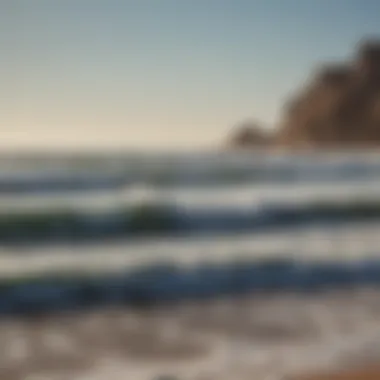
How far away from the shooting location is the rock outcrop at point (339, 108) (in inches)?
53.7

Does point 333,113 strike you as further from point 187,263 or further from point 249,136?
point 187,263

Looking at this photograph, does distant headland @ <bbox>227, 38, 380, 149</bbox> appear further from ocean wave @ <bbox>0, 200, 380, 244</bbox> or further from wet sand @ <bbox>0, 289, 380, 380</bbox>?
wet sand @ <bbox>0, 289, 380, 380</bbox>

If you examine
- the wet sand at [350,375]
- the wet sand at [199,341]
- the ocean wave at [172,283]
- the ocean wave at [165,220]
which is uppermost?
the ocean wave at [165,220]

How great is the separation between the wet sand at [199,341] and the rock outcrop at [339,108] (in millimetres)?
301

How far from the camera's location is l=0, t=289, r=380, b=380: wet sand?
1217 millimetres

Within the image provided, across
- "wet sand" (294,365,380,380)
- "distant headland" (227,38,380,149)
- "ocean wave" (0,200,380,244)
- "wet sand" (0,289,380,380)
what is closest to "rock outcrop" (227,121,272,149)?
"distant headland" (227,38,380,149)

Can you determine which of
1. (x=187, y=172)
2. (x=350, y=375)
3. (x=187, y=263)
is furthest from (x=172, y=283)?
(x=350, y=375)

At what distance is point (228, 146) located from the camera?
4.40 feet

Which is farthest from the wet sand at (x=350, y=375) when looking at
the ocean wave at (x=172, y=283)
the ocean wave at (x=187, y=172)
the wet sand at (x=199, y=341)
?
the ocean wave at (x=187, y=172)

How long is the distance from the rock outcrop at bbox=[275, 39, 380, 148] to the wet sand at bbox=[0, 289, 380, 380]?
11.9 inches

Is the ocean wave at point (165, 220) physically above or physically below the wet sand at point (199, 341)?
above

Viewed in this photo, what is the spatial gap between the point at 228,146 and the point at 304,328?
0.36m

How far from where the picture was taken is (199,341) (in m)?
1.30

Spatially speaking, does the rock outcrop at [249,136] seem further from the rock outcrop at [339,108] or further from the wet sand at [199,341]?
the wet sand at [199,341]
